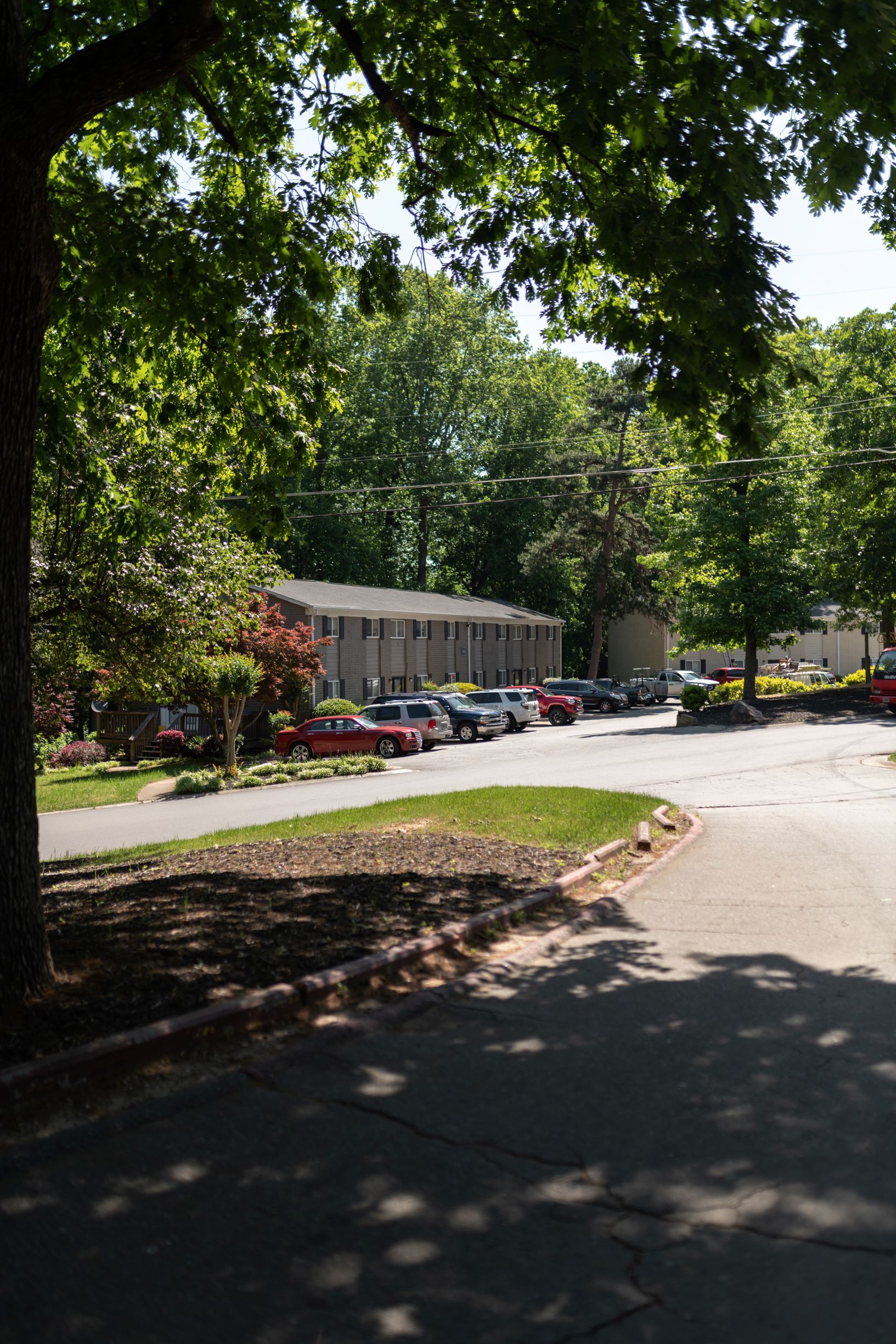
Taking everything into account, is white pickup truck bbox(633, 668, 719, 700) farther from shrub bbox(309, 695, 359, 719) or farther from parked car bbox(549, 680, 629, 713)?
shrub bbox(309, 695, 359, 719)

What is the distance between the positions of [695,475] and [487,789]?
29.6m

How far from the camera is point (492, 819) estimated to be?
561 inches

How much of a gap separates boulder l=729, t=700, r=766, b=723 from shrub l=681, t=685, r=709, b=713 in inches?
109

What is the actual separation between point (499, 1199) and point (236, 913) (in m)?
4.65

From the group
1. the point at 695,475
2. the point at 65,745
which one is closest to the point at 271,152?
the point at 65,745

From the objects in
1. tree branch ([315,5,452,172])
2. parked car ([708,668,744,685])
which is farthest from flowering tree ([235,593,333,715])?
parked car ([708,668,744,685])

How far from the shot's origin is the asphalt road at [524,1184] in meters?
3.42

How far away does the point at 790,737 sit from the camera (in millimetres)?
30828

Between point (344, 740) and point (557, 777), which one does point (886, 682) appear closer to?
point (557, 777)

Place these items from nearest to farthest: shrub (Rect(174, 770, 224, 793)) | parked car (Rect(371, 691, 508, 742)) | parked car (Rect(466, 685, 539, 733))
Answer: shrub (Rect(174, 770, 224, 793)) < parked car (Rect(371, 691, 508, 742)) < parked car (Rect(466, 685, 539, 733))

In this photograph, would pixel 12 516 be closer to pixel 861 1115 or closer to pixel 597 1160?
pixel 597 1160

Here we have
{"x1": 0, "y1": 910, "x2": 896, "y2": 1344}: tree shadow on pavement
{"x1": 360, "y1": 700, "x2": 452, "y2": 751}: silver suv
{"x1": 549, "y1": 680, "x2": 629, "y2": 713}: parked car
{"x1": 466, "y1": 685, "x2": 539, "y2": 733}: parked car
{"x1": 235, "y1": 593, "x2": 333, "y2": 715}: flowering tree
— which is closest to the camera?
{"x1": 0, "y1": 910, "x2": 896, "y2": 1344}: tree shadow on pavement

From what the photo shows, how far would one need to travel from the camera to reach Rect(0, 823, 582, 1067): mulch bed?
6.10 metres

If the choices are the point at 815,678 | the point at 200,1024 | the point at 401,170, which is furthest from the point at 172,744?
the point at 815,678
